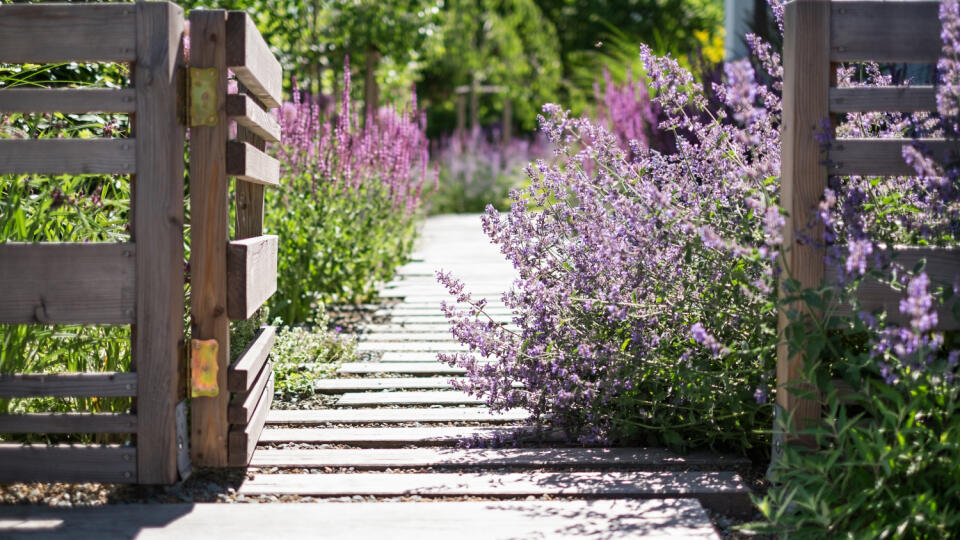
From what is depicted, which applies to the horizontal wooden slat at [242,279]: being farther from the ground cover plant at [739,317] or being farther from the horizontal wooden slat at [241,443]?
the ground cover plant at [739,317]

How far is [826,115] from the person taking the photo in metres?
2.37

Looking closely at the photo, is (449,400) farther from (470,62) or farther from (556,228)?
(470,62)

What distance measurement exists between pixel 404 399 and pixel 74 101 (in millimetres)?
1644

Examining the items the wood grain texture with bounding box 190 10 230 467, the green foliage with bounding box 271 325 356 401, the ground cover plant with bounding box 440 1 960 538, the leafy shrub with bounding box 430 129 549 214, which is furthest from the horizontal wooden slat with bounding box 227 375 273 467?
the leafy shrub with bounding box 430 129 549 214

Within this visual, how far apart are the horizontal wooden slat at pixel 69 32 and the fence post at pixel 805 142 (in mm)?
1690

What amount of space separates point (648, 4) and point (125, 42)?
31097 mm

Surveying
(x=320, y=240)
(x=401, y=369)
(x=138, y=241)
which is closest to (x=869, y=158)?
(x=138, y=241)

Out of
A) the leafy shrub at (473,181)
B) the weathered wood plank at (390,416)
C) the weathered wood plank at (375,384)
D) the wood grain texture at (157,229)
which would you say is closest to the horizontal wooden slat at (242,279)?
the wood grain texture at (157,229)

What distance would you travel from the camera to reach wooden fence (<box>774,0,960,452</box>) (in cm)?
232

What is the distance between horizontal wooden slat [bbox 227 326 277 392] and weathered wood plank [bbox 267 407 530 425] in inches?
9.5

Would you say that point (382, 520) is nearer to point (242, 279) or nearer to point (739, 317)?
point (242, 279)

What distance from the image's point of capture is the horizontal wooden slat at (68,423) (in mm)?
2393

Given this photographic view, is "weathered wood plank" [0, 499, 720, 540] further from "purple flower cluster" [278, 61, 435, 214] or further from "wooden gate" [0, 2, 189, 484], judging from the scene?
"purple flower cluster" [278, 61, 435, 214]

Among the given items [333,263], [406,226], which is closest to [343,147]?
[333,263]
